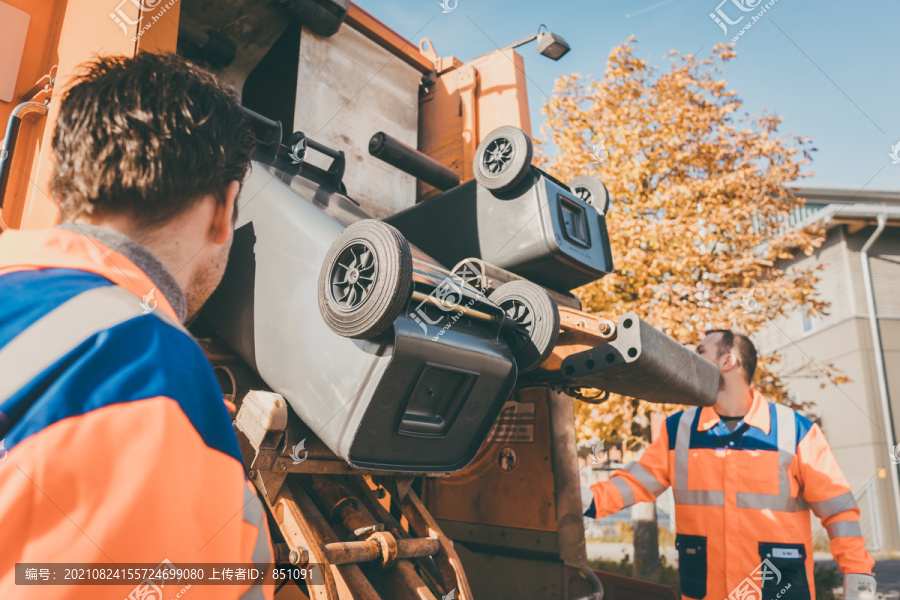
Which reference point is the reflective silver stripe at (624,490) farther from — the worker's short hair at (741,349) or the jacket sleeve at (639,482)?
the worker's short hair at (741,349)

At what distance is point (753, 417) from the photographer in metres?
3.11

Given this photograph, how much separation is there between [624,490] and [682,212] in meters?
4.18

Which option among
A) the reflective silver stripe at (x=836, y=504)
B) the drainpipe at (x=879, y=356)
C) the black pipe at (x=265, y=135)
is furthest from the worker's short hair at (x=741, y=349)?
the drainpipe at (x=879, y=356)

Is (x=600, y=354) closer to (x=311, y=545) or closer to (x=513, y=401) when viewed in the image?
(x=513, y=401)

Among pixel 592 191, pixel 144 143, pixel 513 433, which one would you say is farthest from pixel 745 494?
pixel 144 143

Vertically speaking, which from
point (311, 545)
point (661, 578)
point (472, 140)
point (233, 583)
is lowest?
point (661, 578)

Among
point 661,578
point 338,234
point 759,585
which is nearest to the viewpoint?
point 338,234

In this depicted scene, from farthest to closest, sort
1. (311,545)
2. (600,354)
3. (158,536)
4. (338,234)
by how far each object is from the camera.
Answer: (600,354) → (338,234) → (311,545) → (158,536)

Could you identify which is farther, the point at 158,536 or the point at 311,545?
the point at 311,545

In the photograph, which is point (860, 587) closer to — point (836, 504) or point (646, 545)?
point (836, 504)

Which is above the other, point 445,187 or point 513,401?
point 445,187

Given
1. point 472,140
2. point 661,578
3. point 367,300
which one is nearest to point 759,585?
point 367,300

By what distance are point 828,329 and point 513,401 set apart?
566 inches

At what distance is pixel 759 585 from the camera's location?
9.17 ft
